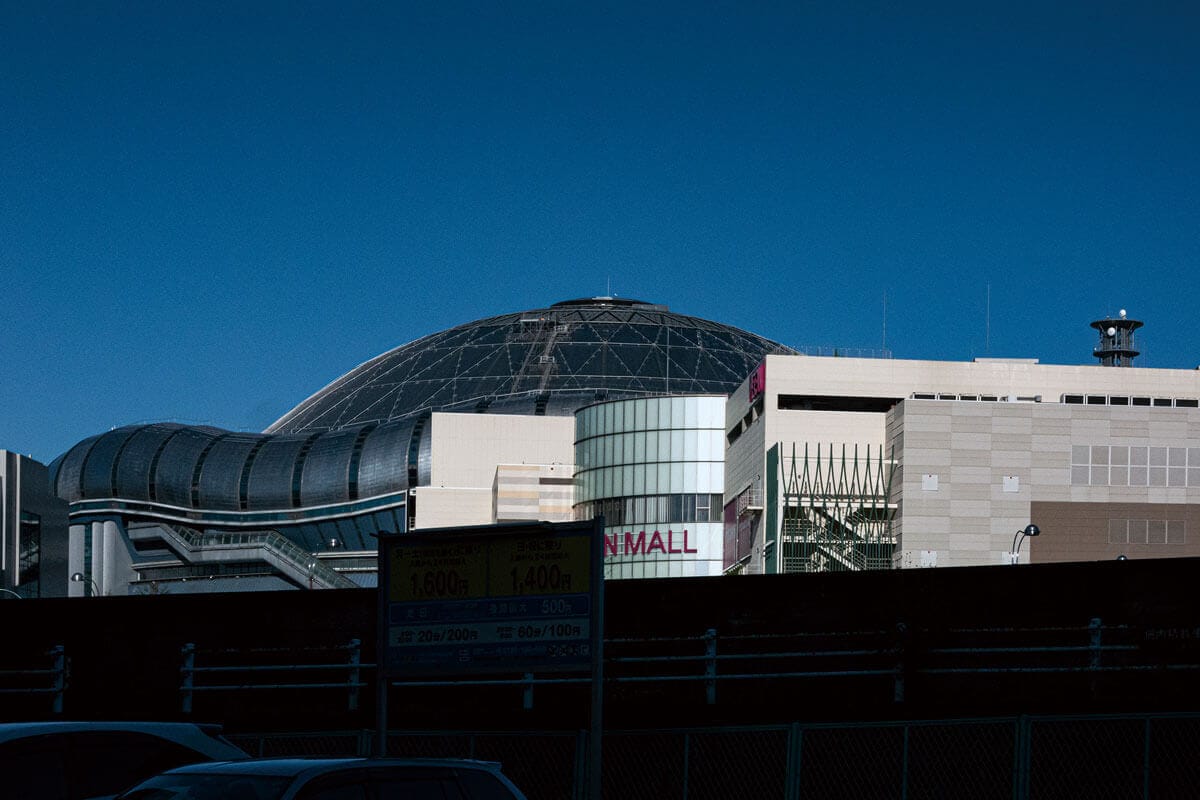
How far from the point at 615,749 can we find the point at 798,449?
7209cm

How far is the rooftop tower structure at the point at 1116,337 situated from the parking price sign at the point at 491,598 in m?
105

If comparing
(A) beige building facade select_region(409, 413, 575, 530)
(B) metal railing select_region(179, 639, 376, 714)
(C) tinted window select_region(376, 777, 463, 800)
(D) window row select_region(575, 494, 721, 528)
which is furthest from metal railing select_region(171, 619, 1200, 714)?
(A) beige building facade select_region(409, 413, 575, 530)

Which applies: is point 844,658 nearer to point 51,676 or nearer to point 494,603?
point 494,603

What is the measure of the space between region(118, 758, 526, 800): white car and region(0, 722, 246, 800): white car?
1.77 m

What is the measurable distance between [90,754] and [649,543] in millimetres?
98356

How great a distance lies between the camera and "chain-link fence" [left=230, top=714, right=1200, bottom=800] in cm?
1645

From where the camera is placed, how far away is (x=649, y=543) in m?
111

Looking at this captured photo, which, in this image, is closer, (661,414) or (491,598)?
(491,598)

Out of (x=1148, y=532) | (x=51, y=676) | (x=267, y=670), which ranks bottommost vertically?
(x=1148, y=532)

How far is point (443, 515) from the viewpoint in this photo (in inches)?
5320

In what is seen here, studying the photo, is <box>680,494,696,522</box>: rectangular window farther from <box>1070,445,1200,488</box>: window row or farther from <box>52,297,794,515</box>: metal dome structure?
<box>1070,445,1200,488</box>: window row

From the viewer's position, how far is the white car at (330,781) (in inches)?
433

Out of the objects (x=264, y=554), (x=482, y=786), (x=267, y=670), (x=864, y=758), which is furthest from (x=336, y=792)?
(x=264, y=554)

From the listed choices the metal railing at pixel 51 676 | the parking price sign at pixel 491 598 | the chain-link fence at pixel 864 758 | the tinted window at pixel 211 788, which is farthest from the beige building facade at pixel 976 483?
the tinted window at pixel 211 788
